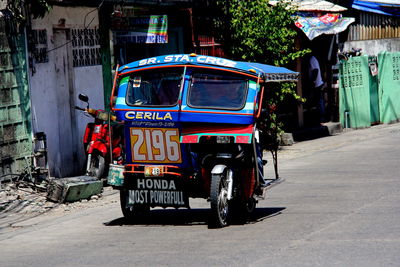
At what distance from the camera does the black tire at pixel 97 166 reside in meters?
14.9

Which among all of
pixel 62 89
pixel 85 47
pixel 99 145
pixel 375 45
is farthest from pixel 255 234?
pixel 375 45

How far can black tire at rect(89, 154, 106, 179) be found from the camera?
49.0ft

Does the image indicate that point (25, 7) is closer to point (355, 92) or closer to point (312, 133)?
point (312, 133)

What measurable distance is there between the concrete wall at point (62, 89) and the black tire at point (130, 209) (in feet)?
13.4

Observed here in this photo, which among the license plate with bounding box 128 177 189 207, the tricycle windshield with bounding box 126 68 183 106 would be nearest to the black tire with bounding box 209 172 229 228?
the license plate with bounding box 128 177 189 207

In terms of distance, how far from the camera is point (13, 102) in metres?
14.2

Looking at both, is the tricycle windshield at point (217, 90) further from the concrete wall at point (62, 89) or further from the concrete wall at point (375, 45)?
the concrete wall at point (375, 45)

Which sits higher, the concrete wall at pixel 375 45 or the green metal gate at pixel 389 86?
the concrete wall at pixel 375 45

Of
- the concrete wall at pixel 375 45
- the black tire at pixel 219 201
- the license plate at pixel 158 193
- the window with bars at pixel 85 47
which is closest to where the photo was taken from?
the black tire at pixel 219 201

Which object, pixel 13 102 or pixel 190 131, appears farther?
pixel 13 102

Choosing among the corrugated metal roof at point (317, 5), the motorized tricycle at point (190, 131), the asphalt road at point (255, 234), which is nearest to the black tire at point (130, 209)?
the motorized tricycle at point (190, 131)

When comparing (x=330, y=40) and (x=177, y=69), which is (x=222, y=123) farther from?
(x=330, y=40)

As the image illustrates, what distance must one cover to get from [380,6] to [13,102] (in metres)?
17.8

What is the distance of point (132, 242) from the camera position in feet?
31.1
